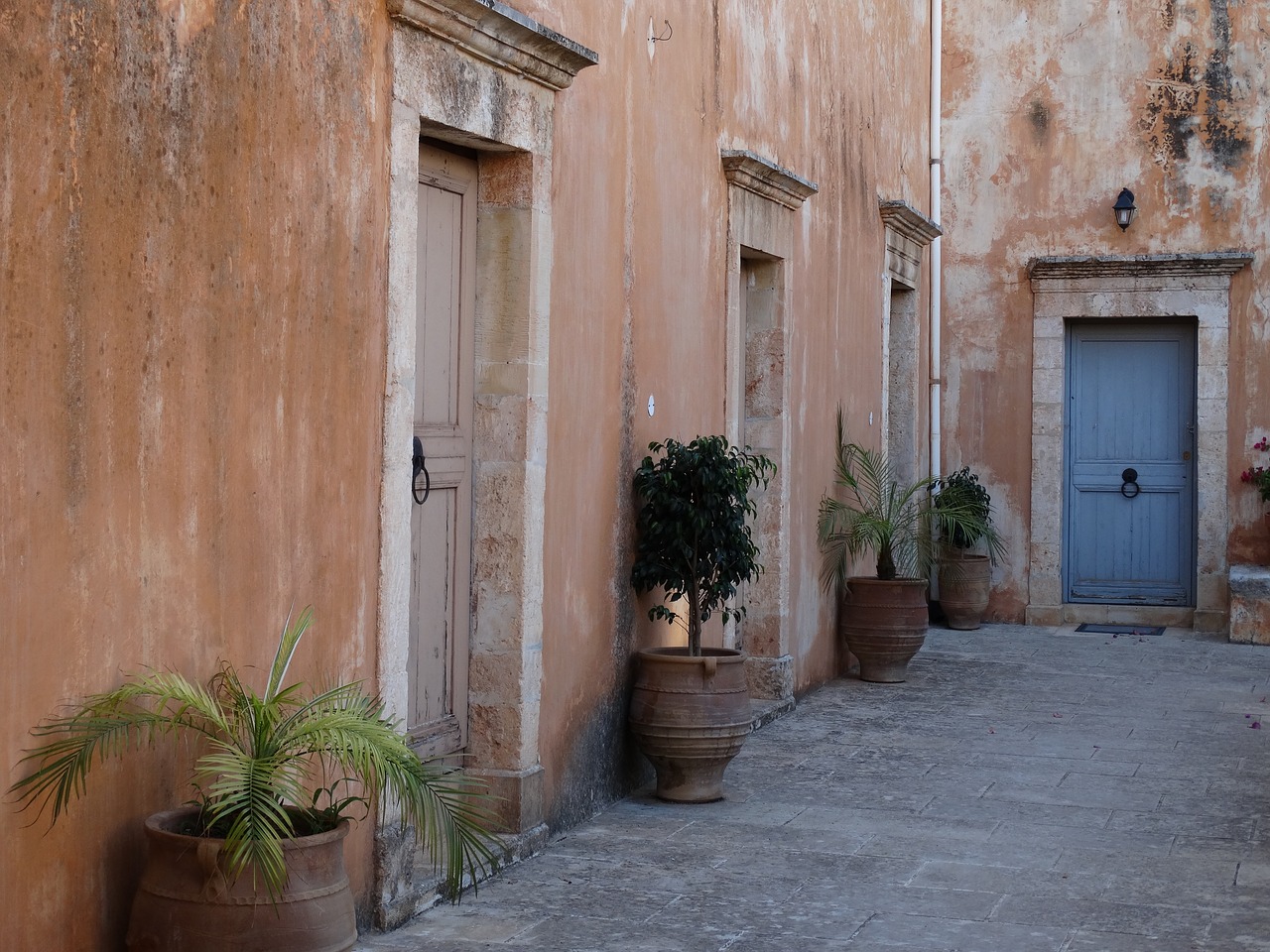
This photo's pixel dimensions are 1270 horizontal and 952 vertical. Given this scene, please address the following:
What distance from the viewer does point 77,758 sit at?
10.2 feet

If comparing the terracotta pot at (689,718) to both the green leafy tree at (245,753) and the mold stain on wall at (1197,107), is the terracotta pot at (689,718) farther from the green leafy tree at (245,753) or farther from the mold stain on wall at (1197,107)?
the mold stain on wall at (1197,107)

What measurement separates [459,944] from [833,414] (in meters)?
5.77

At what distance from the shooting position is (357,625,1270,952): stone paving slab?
4.51 meters

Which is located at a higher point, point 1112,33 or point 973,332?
point 1112,33

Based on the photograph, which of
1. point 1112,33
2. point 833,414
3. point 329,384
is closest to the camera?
point 329,384

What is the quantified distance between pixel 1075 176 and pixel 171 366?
10.2 meters

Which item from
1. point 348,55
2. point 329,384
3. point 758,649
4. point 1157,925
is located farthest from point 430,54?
point 758,649

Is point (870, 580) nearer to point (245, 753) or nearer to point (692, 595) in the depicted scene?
point (692, 595)

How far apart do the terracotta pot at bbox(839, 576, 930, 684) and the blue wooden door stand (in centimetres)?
355

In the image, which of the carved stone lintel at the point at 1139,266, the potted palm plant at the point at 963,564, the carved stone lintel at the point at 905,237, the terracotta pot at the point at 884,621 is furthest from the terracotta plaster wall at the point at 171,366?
the carved stone lintel at the point at 1139,266

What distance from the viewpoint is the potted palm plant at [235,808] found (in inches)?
124

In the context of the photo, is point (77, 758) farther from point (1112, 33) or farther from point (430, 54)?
point (1112, 33)

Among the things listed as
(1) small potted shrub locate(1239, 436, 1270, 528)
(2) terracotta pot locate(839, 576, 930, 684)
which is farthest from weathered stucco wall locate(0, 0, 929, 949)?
(1) small potted shrub locate(1239, 436, 1270, 528)

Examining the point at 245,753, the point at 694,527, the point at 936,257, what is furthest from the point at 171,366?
the point at 936,257
